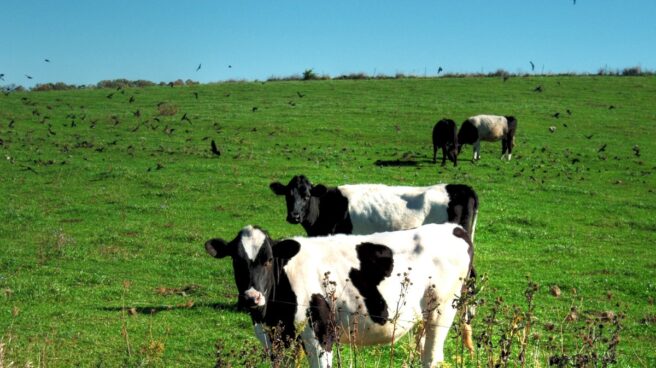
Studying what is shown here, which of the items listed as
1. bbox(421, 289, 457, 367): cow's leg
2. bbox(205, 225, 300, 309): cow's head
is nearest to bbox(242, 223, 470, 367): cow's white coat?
bbox(421, 289, 457, 367): cow's leg

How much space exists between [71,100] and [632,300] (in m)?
45.7

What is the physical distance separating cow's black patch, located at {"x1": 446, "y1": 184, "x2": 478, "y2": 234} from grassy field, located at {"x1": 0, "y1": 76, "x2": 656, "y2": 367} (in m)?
1.82

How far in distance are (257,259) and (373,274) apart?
1.34 meters

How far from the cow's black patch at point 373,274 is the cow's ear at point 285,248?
2.29 feet

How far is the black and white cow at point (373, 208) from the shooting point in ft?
50.0

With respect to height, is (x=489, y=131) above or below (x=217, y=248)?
above

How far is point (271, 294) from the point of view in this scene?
830 centimetres

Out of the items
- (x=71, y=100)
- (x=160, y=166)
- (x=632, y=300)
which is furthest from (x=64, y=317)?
(x=71, y=100)

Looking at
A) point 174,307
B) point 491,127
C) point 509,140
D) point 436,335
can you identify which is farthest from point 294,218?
point 491,127

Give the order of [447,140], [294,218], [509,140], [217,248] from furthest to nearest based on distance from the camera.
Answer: [509,140] < [447,140] < [294,218] < [217,248]

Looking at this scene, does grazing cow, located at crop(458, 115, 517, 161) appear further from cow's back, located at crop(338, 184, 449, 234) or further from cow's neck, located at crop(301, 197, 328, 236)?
cow's neck, located at crop(301, 197, 328, 236)

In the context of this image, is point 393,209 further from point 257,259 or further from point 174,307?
point 257,259

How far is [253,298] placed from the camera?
786 cm

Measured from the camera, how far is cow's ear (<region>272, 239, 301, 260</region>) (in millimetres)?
8383
